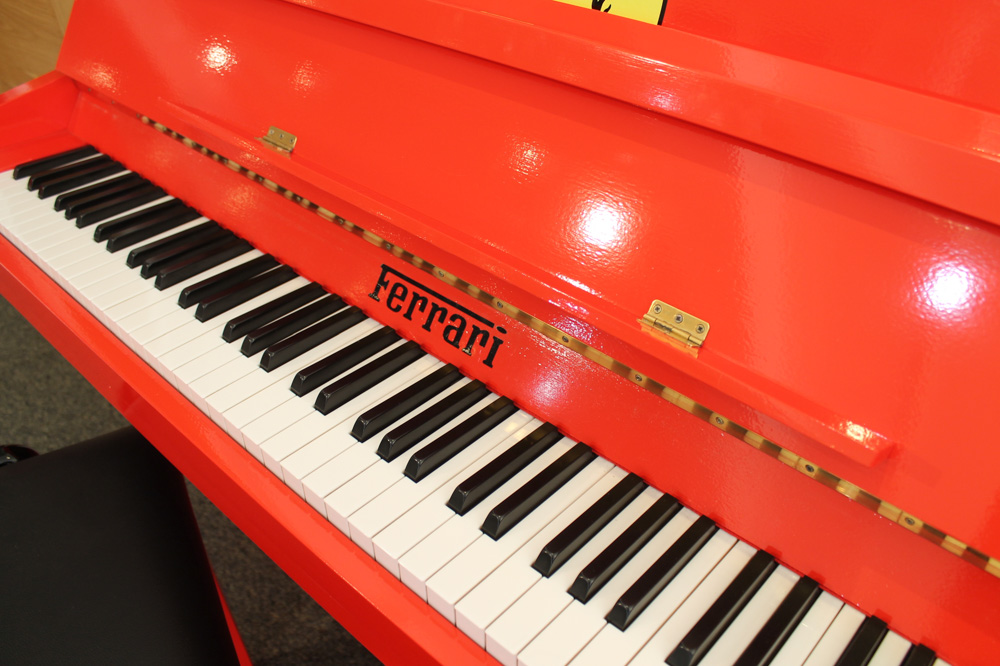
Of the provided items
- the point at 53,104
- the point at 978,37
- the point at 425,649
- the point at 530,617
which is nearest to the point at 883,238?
the point at 978,37

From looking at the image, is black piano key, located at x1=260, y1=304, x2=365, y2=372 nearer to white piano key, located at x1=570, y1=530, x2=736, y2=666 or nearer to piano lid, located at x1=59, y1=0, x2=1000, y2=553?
piano lid, located at x1=59, y1=0, x2=1000, y2=553

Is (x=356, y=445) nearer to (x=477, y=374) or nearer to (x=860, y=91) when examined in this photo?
(x=477, y=374)

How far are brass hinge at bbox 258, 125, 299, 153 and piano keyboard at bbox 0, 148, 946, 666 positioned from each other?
24 cm

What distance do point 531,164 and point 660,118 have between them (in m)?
0.23

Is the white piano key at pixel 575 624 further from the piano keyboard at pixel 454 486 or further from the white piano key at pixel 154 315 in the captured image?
the white piano key at pixel 154 315

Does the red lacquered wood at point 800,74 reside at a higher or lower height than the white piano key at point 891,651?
higher

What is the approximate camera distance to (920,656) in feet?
2.95

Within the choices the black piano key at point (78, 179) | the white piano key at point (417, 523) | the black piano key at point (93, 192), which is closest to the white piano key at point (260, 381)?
the white piano key at point (417, 523)

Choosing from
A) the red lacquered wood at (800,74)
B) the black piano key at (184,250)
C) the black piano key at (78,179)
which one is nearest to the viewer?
the red lacquered wood at (800,74)

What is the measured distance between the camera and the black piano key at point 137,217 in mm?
1592

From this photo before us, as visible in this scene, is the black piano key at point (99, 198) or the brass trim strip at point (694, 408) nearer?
the brass trim strip at point (694, 408)

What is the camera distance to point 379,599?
99 cm

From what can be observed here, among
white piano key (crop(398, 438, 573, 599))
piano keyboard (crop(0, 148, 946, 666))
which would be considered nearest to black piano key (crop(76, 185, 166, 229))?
piano keyboard (crop(0, 148, 946, 666))

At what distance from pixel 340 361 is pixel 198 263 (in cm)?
47
